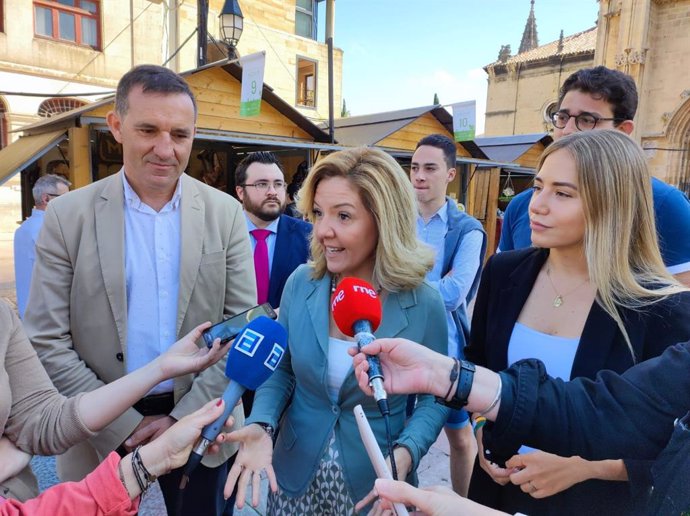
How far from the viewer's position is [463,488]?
2807 millimetres

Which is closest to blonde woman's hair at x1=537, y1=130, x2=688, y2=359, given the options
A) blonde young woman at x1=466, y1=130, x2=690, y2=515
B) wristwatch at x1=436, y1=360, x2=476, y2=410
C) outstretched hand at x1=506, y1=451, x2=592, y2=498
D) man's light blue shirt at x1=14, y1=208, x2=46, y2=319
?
blonde young woman at x1=466, y1=130, x2=690, y2=515

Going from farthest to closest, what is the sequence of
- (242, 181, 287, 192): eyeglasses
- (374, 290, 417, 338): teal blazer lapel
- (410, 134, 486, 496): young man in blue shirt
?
(242, 181, 287, 192): eyeglasses
(410, 134, 486, 496): young man in blue shirt
(374, 290, 417, 338): teal blazer lapel

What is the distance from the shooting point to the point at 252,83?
20.0ft

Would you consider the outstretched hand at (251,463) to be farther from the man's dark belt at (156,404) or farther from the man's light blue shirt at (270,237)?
the man's light blue shirt at (270,237)

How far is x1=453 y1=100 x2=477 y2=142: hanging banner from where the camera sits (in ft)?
26.8

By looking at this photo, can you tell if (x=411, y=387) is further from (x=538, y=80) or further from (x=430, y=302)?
(x=538, y=80)

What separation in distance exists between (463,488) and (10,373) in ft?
8.27

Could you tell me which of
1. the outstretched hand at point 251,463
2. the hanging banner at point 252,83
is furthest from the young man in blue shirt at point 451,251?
the hanging banner at point 252,83

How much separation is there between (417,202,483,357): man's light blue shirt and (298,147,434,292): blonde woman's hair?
85 centimetres

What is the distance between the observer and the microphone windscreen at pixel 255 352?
1.35 meters

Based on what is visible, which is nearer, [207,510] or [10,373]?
[10,373]

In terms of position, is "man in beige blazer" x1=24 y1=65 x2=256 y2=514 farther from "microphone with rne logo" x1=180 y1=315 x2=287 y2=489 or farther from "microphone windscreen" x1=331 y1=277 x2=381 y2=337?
A: "microphone windscreen" x1=331 y1=277 x2=381 y2=337

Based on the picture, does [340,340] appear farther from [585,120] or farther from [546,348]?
[585,120]

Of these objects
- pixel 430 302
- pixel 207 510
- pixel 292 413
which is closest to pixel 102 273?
pixel 292 413
